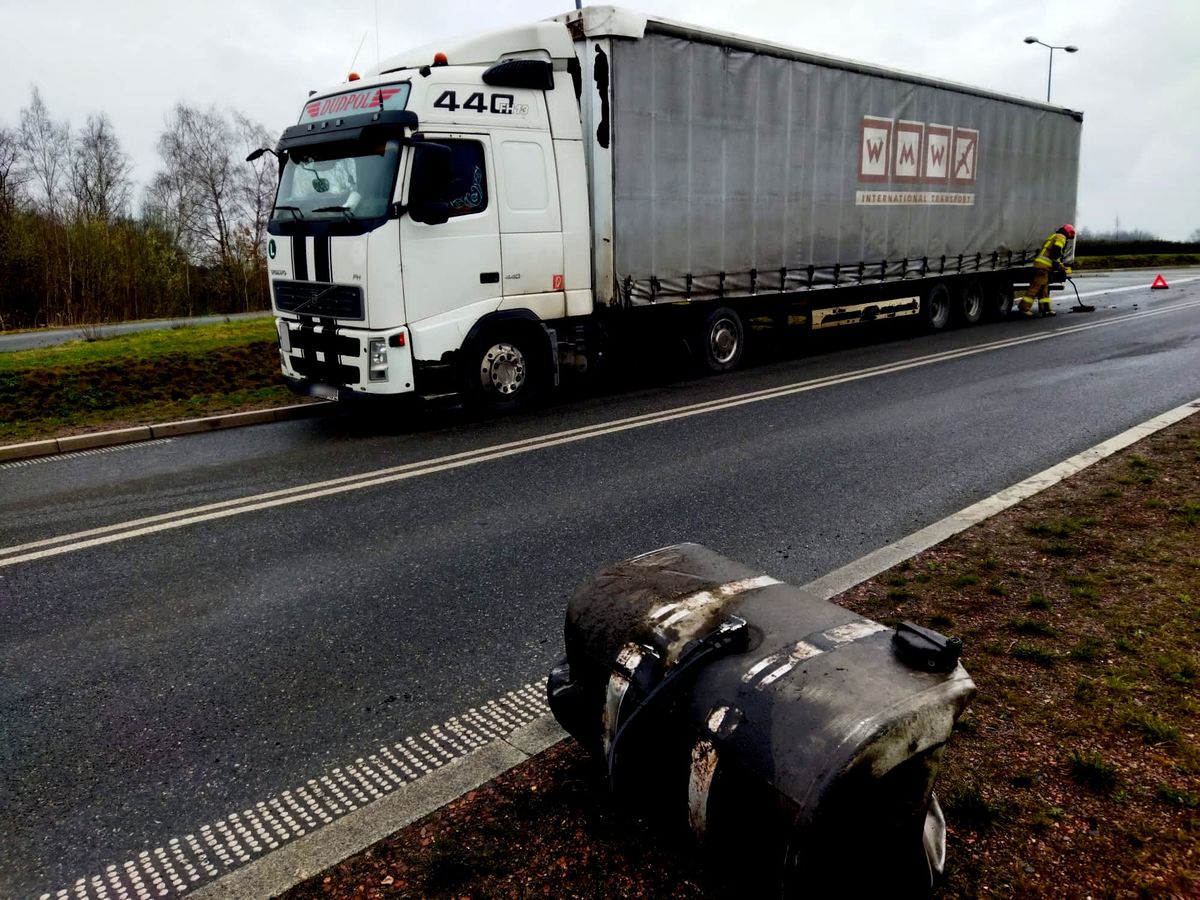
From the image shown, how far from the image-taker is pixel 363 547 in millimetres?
5637

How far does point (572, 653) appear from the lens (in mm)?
2785

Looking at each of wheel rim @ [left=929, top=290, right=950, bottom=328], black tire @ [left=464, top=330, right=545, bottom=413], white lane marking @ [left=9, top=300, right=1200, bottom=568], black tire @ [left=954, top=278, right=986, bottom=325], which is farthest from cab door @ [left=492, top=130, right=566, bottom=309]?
black tire @ [left=954, top=278, right=986, bottom=325]

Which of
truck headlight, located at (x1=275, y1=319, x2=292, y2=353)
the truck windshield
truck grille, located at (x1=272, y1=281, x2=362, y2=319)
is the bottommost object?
truck headlight, located at (x1=275, y1=319, x2=292, y2=353)

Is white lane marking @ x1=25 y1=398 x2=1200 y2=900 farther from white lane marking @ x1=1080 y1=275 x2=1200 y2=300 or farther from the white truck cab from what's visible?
white lane marking @ x1=1080 y1=275 x2=1200 y2=300

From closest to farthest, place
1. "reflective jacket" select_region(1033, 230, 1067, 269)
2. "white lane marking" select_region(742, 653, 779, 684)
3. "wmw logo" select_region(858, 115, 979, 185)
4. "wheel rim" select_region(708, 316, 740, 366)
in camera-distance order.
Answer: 1. "white lane marking" select_region(742, 653, 779, 684)
2. "wheel rim" select_region(708, 316, 740, 366)
3. "wmw logo" select_region(858, 115, 979, 185)
4. "reflective jacket" select_region(1033, 230, 1067, 269)

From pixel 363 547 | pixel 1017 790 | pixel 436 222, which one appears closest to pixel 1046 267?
pixel 436 222

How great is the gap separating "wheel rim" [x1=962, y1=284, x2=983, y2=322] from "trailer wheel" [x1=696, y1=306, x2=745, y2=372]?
23.9 ft

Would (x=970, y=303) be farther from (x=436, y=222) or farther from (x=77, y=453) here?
(x=77, y=453)

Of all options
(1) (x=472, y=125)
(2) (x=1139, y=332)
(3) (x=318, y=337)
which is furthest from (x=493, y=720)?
(2) (x=1139, y=332)

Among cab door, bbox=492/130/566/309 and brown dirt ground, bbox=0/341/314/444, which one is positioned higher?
cab door, bbox=492/130/566/309

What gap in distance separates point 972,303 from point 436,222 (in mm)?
13012

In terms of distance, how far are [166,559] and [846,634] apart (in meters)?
4.58

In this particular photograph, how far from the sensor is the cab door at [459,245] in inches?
341

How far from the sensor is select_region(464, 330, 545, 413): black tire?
9.47m
